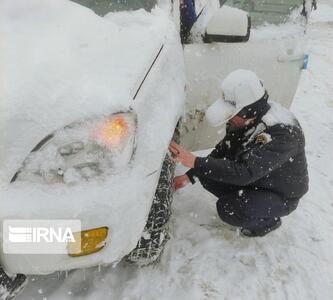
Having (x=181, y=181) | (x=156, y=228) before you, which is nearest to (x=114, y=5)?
(x=181, y=181)

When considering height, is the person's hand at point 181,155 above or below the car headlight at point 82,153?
below

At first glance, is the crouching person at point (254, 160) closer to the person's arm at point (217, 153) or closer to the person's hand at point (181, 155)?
the person's hand at point (181, 155)

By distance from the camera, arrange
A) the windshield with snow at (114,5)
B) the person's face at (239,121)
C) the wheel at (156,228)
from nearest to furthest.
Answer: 1. the wheel at (156,228)
2. the person's face at (239,121)
3. the windshield with snow at (114,5)

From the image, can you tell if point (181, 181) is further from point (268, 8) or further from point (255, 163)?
point (268, 8)

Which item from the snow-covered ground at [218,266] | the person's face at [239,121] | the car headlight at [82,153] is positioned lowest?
the snow-covered ground at [218,266]

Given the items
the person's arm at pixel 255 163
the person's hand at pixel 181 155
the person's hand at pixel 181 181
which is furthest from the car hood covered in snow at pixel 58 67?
the person's hand at pixel 181 181

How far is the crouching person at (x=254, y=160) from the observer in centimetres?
250

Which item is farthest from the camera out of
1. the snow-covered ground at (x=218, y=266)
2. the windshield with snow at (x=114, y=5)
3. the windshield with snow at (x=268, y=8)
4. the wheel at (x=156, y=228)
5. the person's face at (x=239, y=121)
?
the windshield with snow at (x=268, y=8)

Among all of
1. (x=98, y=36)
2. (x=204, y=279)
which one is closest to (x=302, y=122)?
(x=204, y=279)

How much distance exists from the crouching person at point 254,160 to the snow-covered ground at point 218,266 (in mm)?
173

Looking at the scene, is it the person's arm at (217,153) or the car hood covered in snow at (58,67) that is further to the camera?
the person's arm at (217,153)

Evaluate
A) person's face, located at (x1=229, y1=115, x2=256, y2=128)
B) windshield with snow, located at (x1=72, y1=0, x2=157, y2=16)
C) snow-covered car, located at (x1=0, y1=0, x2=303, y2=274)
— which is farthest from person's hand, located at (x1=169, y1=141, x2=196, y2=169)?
windshield with snow, located at (x1=72, y1=0, x2=157, y2=16)

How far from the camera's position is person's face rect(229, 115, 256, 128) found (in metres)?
2.60

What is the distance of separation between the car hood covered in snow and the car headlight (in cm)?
3
